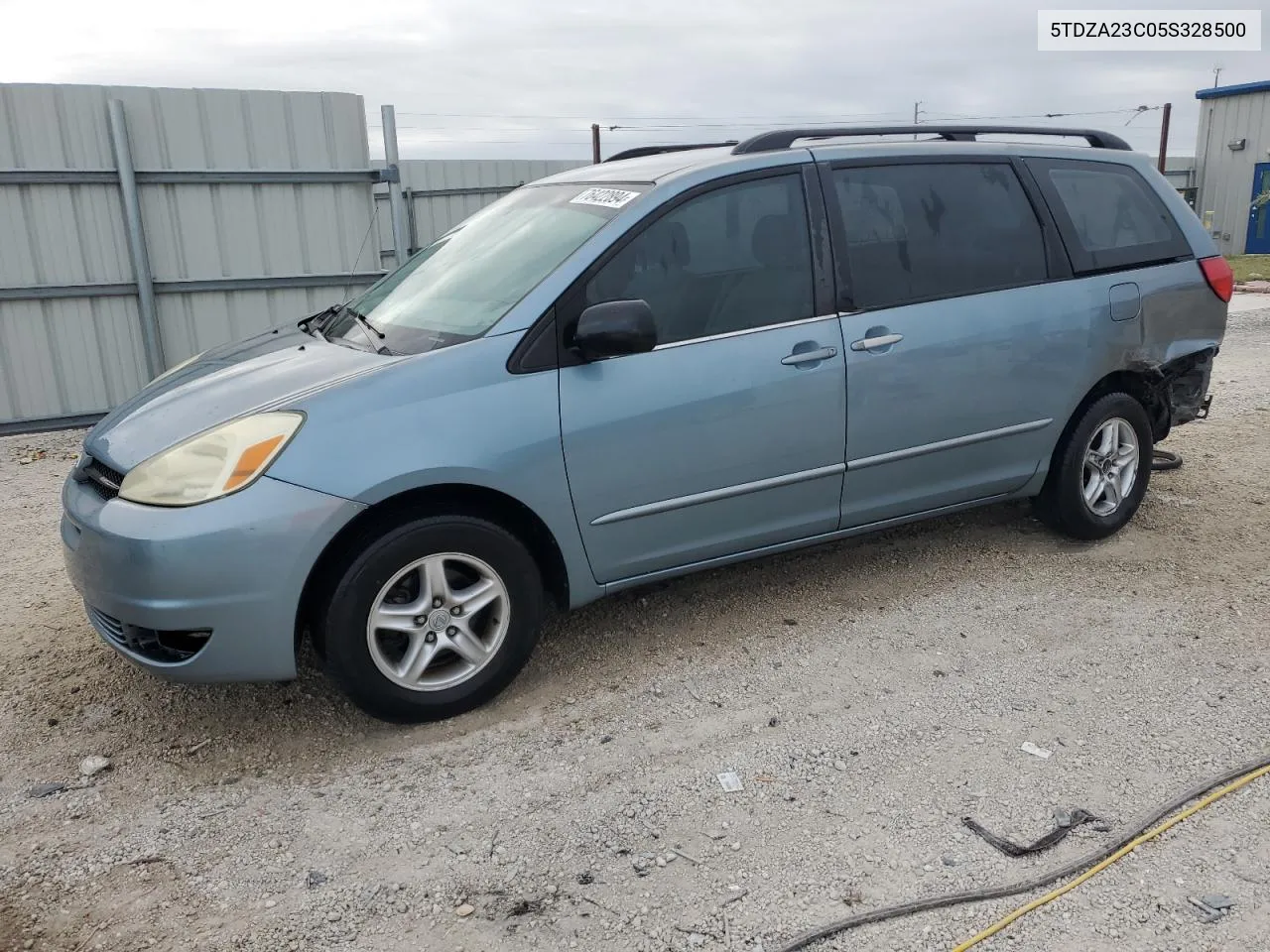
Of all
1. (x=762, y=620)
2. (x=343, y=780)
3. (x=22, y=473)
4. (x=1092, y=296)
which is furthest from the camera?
(x=22, y=473)

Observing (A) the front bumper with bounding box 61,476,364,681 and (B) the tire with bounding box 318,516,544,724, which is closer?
(A) the front bumper with bounding box 61,476,364,681

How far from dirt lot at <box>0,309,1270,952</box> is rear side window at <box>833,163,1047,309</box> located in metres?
1.26

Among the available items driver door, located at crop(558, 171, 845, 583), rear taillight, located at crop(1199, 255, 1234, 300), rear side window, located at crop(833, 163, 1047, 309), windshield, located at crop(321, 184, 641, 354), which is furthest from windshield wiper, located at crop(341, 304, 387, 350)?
rear taillight, located at crop(1199, 255, 1234, 300)

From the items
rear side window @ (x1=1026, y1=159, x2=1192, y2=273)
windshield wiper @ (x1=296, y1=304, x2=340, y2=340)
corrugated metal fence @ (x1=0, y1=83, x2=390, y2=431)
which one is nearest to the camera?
windshield wiper @ (x1=296, y1=304, x2=340, y2=340)

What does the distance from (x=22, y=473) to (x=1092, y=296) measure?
6.43 m

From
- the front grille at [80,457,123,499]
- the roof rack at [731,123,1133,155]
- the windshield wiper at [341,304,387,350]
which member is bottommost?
the front grille at [80,457,123,499]

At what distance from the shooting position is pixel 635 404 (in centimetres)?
338

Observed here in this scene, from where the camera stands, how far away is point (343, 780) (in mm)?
3023

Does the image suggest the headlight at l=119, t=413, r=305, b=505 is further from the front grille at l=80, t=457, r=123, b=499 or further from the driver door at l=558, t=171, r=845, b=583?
the driver door at l=558, t=171, r=845, b=583

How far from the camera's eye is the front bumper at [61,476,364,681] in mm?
2879

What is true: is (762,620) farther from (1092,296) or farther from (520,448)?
(1092,296)

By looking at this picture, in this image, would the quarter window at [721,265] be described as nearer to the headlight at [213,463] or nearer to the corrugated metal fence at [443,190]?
the headlight at [213,463]

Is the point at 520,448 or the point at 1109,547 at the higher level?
the point at 520,448

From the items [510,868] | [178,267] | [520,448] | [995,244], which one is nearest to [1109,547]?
[995,244]
